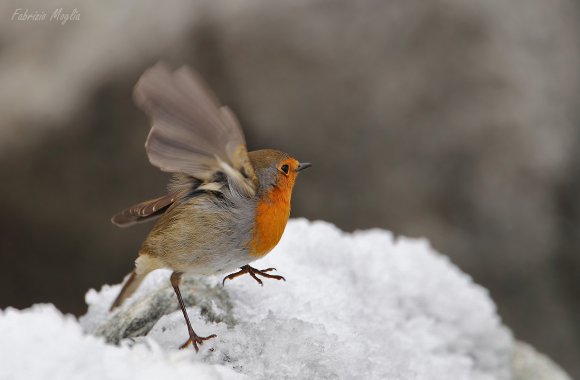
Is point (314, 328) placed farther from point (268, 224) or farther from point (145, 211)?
point (145, 211)

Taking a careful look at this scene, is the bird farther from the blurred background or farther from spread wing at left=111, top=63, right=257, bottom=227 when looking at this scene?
the blurred background

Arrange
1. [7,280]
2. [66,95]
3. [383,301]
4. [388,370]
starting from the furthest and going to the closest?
[7,280] < [66,95] < [383,301] < [388,370]

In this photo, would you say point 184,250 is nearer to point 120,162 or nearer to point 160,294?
point 160,294

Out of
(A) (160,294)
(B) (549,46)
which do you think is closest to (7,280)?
(A) (160,294)

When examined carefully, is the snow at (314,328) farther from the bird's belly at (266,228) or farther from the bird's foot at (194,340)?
the bird's belly at (266,228)
